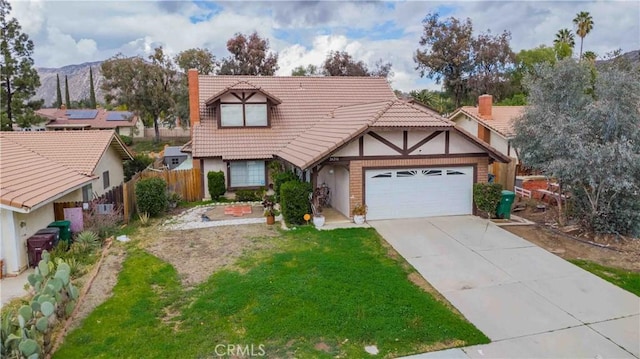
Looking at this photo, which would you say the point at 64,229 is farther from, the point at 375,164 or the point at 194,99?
the point at 194,99

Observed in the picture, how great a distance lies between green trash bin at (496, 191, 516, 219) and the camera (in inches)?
572

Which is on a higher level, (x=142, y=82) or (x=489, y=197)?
(x=142, y=82)

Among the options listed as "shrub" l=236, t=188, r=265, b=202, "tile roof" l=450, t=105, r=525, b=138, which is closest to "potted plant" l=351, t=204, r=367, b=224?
"shrub" l=236, t=188, r=265, b=202

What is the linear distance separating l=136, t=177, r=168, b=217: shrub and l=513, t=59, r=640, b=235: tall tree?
13671 mm

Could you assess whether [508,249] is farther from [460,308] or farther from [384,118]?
[384,118]

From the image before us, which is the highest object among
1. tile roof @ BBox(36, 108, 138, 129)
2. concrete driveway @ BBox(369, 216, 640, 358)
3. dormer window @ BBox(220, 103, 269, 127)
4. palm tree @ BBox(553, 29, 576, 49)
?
palm tree @ BBox(553, 29, 576, 49)

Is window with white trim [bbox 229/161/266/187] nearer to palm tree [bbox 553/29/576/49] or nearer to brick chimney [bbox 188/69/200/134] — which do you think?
brick chimney [bbox 188/69/200/134]

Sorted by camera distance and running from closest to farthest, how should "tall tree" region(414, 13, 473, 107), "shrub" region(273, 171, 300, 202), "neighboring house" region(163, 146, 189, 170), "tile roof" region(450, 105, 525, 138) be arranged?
"shrub" region(273, 171, 300, 202)
"tile roof" region(450, 105, 525, 138)
"neighboring house" region(163, 146, 189, 170)
"tall tree" region(414, 13, 473, 107)

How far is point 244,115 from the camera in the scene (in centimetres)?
2188

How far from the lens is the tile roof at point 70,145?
15.7 m

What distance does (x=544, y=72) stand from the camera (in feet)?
46.5

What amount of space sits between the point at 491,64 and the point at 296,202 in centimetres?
3651

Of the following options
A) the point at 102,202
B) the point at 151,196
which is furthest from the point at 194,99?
the point at 102,202

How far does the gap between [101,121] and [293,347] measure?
5881 centimetres
